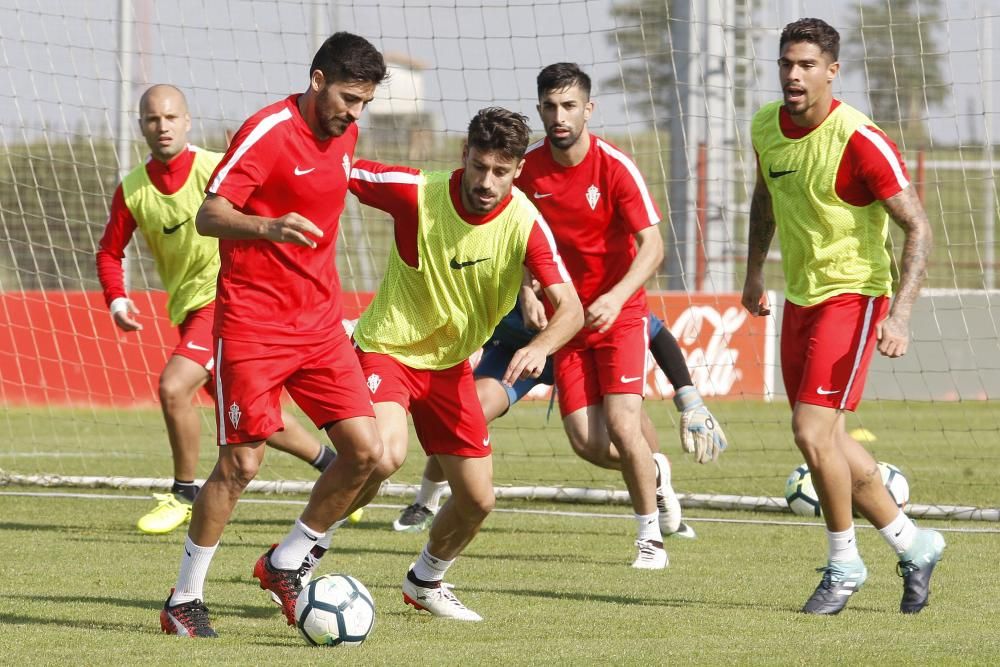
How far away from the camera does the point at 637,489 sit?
748cm

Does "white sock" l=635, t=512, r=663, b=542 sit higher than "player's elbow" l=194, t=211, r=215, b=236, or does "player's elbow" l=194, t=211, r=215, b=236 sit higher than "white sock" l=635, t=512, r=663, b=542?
"player's elbow" l=194, t=211, r=215, b=236

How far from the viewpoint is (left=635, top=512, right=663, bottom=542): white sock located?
727 centimetres

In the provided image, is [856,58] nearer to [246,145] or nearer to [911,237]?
[911,237]

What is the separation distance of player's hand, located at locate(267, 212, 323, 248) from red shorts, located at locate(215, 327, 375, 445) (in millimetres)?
590

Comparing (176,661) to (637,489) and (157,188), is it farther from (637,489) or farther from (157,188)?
(157,188)

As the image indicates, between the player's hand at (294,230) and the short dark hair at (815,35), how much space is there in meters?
2.30

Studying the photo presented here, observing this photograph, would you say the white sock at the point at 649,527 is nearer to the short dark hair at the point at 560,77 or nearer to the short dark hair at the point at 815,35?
the short dark hair at the point at 560,77

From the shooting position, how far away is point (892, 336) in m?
5.69

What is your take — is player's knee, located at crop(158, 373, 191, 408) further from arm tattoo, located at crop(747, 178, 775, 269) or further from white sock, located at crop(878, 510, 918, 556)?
white sock, located at crop(878, 510, 918, 556)

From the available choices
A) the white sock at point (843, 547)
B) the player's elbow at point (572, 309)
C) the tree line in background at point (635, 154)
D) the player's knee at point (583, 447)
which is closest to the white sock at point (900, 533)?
the white sock at point (843, 547)

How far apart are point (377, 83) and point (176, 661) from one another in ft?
6.92

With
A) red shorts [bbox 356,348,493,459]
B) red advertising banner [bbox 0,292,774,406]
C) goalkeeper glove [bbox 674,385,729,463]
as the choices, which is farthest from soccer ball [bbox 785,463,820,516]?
red advertising banner [bbox 0,292,774,406]

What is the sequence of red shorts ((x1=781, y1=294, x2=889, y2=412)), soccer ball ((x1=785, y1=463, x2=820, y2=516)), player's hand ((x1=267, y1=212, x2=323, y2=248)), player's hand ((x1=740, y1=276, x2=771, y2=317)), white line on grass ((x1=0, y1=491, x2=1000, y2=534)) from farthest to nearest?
soccer ball ((x1=785, y1=463, x2=820, y2=516)) → white line on grass ((x1=0, y1=491, x2=1000, y2=534)) → player's hand ((x1=740, y1=276, x2=771, y2=317)) → red shorts ((x1=781, y1=294, x2=889, y2=412)) → player's hand ((x1=267, y1=212, x2=323, y2=248))

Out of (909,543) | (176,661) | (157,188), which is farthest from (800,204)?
(157,188)
